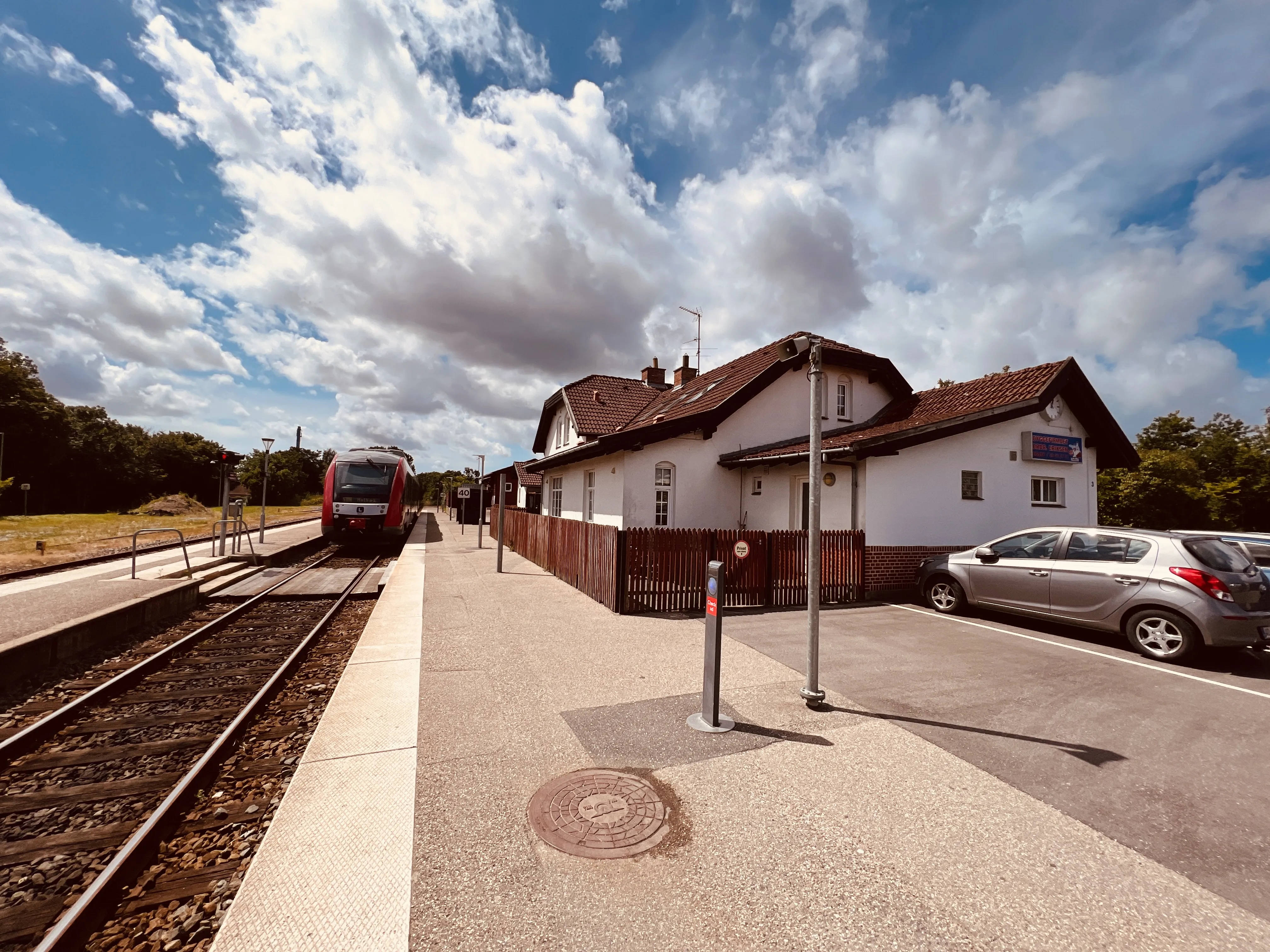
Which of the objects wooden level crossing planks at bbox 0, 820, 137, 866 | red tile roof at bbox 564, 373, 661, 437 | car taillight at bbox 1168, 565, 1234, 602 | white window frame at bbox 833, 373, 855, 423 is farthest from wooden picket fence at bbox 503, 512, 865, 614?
red tile roof at bbox 564, 373, 661, 437

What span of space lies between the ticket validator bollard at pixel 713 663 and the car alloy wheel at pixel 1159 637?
5.68 metres

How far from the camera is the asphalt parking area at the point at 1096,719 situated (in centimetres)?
308

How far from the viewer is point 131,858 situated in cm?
288

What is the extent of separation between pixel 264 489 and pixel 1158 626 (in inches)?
856

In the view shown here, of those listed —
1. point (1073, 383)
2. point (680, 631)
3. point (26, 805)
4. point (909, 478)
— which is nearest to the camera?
point (26, 805)

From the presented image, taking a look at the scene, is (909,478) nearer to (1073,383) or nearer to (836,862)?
(1073,383)

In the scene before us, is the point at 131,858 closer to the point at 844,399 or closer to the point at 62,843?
the point at 62,843

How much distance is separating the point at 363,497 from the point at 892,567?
51.0 feet

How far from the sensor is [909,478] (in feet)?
35.6

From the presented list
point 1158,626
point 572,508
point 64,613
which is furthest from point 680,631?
point 572,508

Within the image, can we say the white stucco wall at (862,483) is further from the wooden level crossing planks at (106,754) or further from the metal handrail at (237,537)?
the metal handrail at (237,537)

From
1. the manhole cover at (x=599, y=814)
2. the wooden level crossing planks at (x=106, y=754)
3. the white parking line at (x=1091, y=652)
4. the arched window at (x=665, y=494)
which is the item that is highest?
the arched window at (x=665, y=494)

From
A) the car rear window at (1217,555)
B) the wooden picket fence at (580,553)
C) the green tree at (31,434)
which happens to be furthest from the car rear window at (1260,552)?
the green tree at (31,434)

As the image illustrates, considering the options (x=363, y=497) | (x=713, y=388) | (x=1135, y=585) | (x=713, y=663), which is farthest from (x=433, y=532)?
(x=1135, y=585)
